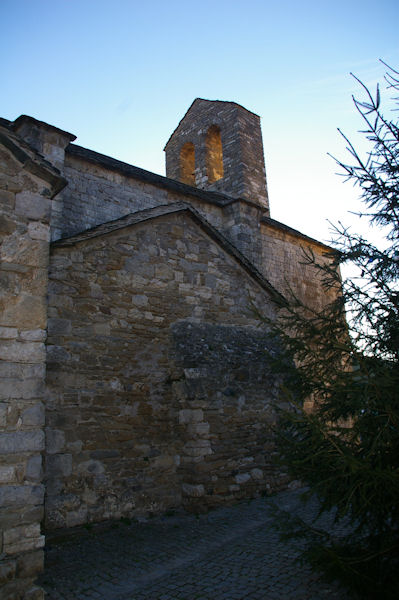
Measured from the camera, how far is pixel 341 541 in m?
3.40

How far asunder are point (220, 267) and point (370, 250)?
3.71m

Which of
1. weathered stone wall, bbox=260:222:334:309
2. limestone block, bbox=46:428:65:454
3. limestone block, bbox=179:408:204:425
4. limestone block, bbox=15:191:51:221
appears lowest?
limestone block, bbox=46:428:65:454

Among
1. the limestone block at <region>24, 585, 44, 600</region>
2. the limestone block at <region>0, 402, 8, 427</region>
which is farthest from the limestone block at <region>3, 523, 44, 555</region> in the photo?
the limestone block at <region>0, 402, 8, 427</region>

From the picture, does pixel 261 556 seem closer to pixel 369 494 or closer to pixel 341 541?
pixel 341 541

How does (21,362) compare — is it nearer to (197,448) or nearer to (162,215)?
(197,448)

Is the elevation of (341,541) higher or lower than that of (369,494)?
lower

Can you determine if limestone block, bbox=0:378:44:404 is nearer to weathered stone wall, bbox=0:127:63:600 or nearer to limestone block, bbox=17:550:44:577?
weathered stone wall, bbox=0:127:63:600

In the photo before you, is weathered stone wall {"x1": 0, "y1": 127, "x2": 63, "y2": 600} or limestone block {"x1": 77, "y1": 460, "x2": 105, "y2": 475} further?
limestone block {"x1": 77, "y1": 460, "x2": 105, "y2": 475}

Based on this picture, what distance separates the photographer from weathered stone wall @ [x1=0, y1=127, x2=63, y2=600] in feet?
10.7

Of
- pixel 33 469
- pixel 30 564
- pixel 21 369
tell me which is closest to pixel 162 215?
pixel 21 369

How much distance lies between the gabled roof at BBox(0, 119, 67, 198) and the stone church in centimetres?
1

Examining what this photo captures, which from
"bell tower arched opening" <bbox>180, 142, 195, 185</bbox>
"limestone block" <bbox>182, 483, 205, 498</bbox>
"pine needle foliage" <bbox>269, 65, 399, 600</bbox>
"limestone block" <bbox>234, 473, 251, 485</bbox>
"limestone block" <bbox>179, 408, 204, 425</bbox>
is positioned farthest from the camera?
"bell tower arched opening" <bbox>180, 142, 195, 185</bbox>

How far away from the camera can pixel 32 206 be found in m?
3.93

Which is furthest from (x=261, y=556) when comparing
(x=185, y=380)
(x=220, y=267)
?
(x=220, y=267)
